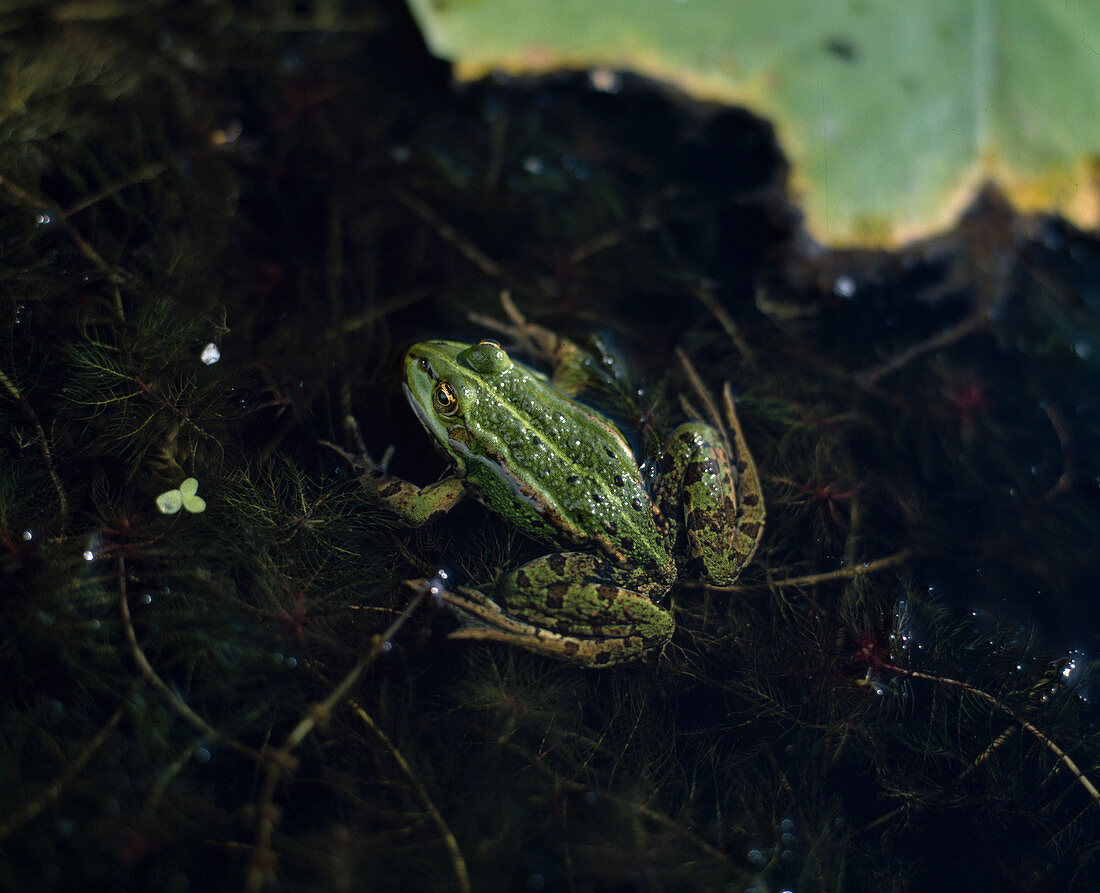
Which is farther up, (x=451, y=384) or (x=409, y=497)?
(x=451, y=384)

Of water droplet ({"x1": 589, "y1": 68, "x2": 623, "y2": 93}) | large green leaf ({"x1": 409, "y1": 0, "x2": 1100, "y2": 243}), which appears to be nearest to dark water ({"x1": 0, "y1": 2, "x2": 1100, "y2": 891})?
water droplet ({"x1": 589, "y1": 68, "x2": 623, "y2": 93})

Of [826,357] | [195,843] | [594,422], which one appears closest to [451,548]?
[594,422]

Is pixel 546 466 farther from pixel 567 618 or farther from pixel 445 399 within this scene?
pixel 567 618

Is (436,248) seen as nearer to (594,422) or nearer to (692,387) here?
(594,422)

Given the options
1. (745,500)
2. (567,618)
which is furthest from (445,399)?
(745,500)

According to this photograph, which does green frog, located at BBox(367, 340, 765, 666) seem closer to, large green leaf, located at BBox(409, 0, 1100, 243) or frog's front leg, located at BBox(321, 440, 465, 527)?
frog's front leg, located at BBox(321, 440, 465, 527)

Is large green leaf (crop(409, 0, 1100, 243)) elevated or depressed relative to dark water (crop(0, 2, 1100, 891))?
elevated

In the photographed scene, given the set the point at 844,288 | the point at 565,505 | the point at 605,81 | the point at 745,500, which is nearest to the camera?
the point at 565,505
